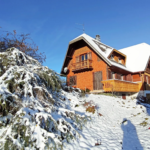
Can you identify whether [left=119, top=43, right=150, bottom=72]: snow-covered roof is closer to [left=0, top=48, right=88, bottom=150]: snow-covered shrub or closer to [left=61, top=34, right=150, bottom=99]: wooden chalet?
[left=61, top=34, right=150, bottom=99]: wooden chalet

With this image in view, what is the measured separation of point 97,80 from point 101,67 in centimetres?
153

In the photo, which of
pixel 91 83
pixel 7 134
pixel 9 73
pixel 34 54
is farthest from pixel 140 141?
pixel 91 83

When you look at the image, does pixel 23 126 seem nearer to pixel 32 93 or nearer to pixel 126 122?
pixel 32 93

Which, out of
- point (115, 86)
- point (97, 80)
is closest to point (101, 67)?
point (97, 80)

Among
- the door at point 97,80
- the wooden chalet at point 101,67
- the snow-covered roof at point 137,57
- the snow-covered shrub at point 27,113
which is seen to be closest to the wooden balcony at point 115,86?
the wooden chalet at point 101,67

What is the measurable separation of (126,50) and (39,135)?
22361 mm

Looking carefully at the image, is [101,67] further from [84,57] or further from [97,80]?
[84,57]

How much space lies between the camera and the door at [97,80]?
1455cm

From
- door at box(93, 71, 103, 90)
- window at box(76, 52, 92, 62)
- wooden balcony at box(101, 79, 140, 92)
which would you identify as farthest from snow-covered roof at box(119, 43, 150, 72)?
window at box(76, 52, 92, 62)

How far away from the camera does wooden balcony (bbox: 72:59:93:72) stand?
15.1 m

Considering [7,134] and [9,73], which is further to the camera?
[9,73]

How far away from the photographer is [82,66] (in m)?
15.7

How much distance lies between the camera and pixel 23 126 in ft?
11.3

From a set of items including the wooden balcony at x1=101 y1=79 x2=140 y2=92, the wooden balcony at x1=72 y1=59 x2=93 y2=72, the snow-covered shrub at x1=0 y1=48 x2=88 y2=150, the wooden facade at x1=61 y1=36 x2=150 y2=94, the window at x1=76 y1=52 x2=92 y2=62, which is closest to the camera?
the snow-covered shrub at x1=0 y1=48 x2=88 y2=150
